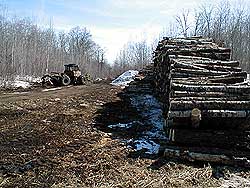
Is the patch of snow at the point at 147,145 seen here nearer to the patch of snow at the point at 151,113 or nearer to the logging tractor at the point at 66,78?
the patch of snow at the point at 151,113

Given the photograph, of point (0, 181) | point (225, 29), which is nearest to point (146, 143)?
point (0, 181)

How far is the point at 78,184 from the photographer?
17.9 ft

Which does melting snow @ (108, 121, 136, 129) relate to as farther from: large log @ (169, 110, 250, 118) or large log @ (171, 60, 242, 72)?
large log @ (169, 110, 250, 118)

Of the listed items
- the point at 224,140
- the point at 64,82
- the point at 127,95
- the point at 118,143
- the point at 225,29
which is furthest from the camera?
the point at 225,29

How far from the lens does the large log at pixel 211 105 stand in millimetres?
7016

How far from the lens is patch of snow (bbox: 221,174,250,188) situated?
5699 millimetres

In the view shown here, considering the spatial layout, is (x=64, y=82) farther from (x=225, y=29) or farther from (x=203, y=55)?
(x=225, y=29)

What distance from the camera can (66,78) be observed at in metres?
24.4

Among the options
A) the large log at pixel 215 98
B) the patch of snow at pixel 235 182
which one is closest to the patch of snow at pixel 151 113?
the large log at pixel 215 98

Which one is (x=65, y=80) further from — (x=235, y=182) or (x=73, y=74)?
(x=235, y=182)

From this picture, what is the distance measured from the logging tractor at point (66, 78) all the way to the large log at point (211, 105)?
1798cm

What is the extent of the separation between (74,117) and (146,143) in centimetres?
361

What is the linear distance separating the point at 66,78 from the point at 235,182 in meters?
19.8

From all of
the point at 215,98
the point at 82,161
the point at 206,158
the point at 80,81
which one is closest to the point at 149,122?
the point at 215,98
